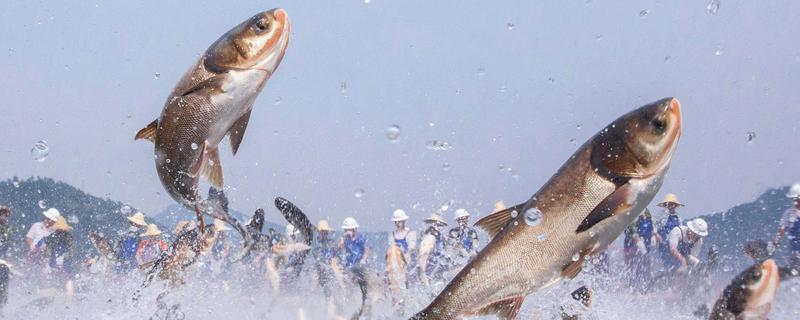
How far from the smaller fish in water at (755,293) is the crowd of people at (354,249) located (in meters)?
4.11

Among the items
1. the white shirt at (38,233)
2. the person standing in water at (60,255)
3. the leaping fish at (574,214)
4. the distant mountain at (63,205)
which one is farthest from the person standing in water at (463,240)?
the distant mountain at (63,205)

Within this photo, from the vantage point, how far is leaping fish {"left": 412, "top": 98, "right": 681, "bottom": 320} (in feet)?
8.45

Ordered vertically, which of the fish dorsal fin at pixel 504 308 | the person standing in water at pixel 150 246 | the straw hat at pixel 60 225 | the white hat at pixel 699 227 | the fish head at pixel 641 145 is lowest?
the person standing in water at pixel 150 246

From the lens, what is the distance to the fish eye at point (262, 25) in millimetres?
2840

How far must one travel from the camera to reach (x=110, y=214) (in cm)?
5316

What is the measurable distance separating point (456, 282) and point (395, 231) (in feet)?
25.8

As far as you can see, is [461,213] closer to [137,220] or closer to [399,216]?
[399,216]

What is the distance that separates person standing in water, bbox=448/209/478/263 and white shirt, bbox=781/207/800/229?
3.65 meters

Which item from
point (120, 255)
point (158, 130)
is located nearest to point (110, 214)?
point (120, 255)

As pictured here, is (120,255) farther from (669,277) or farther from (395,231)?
(669,277)

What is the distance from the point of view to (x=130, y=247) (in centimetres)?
1316

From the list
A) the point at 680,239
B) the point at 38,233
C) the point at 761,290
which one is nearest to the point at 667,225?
the point at 680,239

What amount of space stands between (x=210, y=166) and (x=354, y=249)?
306 inches

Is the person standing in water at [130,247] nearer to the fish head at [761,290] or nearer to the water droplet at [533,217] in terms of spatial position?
the water droplet at [533,217]
